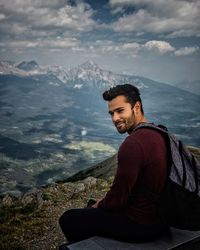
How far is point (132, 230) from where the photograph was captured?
18.3ft

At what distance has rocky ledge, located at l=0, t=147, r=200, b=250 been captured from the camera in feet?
35.6

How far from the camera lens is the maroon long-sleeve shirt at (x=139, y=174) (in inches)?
197

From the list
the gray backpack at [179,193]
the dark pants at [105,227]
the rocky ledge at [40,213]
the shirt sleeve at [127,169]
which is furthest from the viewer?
the rocky ledge at [40,213]

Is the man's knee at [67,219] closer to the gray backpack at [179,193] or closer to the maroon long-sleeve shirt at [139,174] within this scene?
the maroon long-sleeve shirt at [139,174]

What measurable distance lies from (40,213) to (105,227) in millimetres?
9414

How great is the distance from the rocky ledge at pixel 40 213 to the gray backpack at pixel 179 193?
21.1 ft

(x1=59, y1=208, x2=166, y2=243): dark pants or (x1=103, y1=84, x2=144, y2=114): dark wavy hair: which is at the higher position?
(x1=103, y1=84, x2=144, y2=114): dark wavy hair

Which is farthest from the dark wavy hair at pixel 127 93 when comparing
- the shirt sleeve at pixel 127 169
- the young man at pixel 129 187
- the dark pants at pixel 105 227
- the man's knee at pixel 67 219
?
the man's knee at pixel 67 219

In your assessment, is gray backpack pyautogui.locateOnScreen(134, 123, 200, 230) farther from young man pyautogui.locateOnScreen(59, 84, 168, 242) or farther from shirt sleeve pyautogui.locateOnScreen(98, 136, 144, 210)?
shirt sleeve pyautogui.locateOnScreen(98, 136, 144, 210)

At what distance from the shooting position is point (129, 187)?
5.18 m

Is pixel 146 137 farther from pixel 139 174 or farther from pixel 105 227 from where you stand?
pixel 105 227

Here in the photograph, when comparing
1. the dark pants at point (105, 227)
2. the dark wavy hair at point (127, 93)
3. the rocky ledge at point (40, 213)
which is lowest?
the rocky ledge at point (40, 213)

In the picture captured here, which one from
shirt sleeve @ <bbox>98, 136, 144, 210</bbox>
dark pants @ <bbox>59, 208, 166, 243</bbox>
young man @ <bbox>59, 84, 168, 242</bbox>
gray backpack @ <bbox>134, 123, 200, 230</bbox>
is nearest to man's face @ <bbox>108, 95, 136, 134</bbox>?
young man @ <bbox>59, 84, 168, 242</bbox>

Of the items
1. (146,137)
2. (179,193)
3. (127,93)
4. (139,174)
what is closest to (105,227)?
(139,174)
